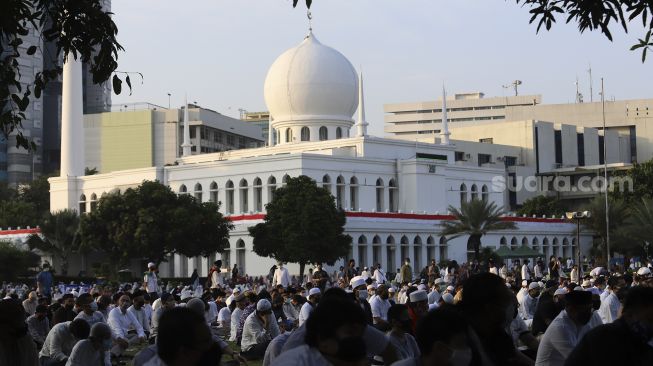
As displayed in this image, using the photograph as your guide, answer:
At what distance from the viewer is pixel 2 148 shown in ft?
339

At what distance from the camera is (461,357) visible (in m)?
6.55

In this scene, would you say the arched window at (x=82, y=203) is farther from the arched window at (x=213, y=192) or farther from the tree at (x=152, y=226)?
the tree at (x=152, y=226)

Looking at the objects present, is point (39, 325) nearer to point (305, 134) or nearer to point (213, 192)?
point (213, 192)

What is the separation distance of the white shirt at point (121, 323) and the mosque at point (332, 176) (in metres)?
43.8

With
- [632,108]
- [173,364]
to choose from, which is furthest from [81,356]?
[632,108]

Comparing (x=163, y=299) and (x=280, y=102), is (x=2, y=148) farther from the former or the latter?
(x=163, y=299)

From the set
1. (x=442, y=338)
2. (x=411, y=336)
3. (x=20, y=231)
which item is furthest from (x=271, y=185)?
(x=442, y=338)

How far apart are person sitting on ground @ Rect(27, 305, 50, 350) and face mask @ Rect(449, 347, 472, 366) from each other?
1125 centimetres

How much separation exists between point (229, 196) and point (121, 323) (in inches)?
2056

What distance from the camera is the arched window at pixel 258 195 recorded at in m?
69.2

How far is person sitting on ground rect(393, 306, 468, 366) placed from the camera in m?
6.41

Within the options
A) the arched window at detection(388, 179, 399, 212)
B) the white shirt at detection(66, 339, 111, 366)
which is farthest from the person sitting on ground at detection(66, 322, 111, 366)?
the arched window at detection(388, 179, 399, 212)

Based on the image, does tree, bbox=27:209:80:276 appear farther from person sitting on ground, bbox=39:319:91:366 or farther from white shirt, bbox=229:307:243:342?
person sitting on ground, bbox=39:319:91:366

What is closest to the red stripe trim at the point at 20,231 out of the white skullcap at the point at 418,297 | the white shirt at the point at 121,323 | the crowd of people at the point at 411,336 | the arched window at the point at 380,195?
the arched window at the point at 380,195
